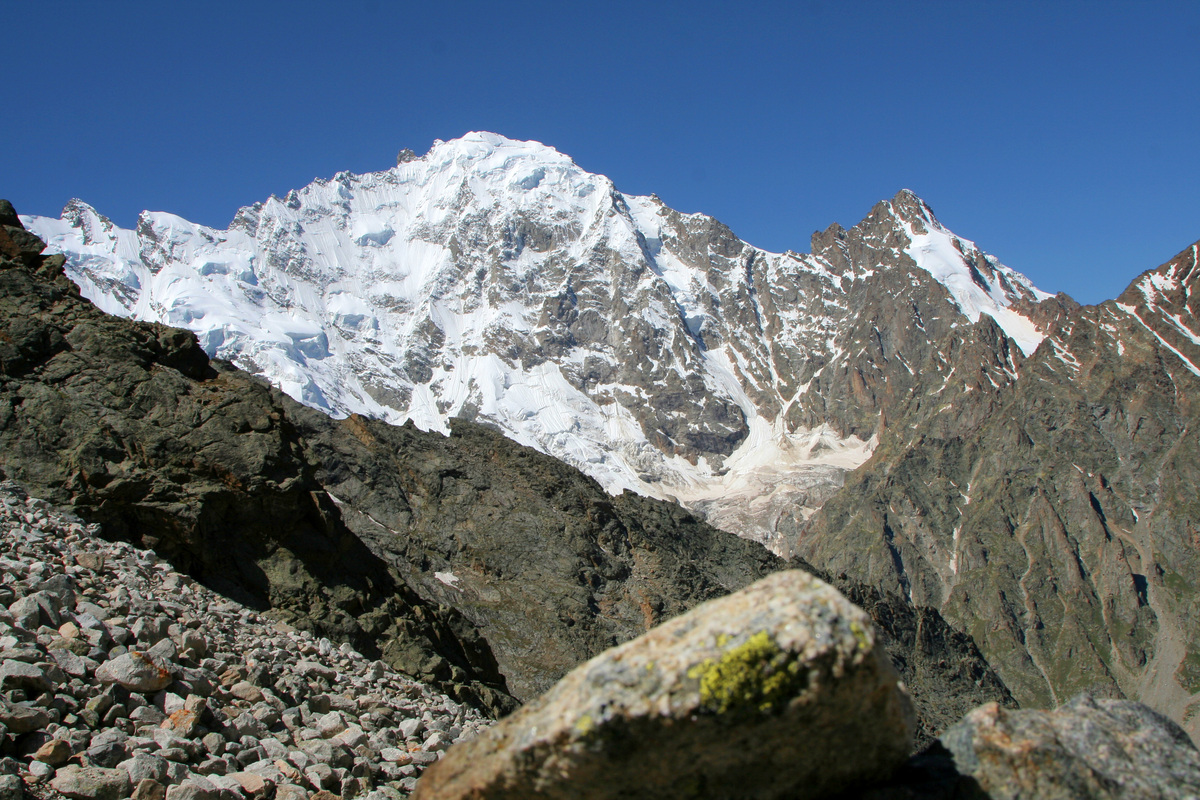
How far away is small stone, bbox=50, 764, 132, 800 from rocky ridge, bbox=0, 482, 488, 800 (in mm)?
11

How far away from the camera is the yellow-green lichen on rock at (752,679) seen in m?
5.43

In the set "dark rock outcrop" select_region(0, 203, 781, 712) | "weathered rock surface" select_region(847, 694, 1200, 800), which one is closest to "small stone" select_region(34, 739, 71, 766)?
"weathered rock surface" select_region(847, 694, 1200, 800)

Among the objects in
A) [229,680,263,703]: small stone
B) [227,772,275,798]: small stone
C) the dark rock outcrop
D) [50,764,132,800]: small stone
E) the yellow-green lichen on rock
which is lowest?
[227,772,275,798]: small stone

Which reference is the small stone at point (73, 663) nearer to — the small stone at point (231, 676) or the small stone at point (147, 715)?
the small stone at point (147, 715)

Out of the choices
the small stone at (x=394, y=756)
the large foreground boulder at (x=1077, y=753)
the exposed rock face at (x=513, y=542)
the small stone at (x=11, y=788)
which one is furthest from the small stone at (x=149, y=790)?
the exposed rock face at (x=513, y=542)

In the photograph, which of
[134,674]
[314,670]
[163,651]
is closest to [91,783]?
[134,674]

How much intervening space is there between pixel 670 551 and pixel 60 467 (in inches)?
2038

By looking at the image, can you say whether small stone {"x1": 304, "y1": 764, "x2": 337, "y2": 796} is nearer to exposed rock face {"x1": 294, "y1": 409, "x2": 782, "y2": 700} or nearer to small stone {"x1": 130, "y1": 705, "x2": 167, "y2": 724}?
small stone {"x1": 130, "y1": 705, "x2": 167, "y2": 724}

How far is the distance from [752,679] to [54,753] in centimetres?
734

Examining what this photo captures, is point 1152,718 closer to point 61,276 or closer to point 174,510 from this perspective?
point 174,510

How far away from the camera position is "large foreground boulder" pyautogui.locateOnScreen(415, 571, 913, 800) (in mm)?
5457

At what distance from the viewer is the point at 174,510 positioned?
21.0m

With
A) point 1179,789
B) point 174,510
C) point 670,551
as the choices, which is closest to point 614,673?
point 1179,789

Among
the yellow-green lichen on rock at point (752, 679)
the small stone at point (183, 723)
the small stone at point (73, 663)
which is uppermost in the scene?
the yellow-green lichen on rock at point (752, 679)
